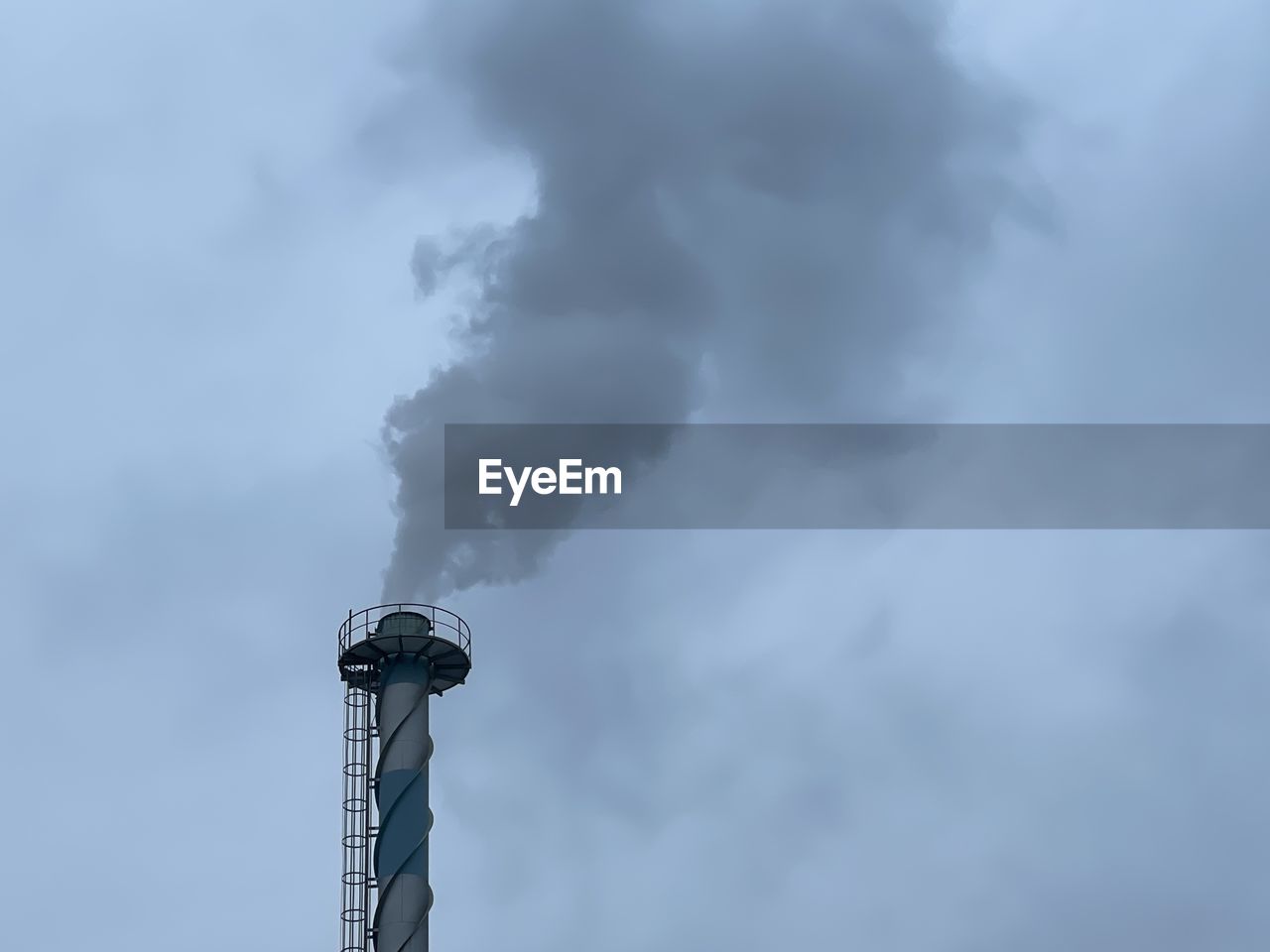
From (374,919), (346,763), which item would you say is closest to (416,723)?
(346,763)

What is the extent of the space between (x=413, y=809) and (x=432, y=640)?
17.3ft

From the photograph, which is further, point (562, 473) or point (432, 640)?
point (562, 473)

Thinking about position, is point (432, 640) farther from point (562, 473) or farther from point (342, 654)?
point (562, 473)

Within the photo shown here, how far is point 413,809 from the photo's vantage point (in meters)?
56.7

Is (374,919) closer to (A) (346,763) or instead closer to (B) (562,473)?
(A) (346,763)

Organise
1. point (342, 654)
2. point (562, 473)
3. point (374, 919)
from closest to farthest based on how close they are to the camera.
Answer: point (374, 919) < point (342, 654) < point (562, 473)

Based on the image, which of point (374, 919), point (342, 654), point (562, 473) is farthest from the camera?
point (562, 473)

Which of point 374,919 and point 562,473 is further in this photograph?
point 562,473

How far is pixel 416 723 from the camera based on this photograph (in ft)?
190

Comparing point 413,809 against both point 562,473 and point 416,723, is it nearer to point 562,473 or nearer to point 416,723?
point 416,723

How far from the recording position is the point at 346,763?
2293 inches

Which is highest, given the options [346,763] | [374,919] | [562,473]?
[562,473]

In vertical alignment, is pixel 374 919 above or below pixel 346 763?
below

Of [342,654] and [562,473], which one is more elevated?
[562,473]
